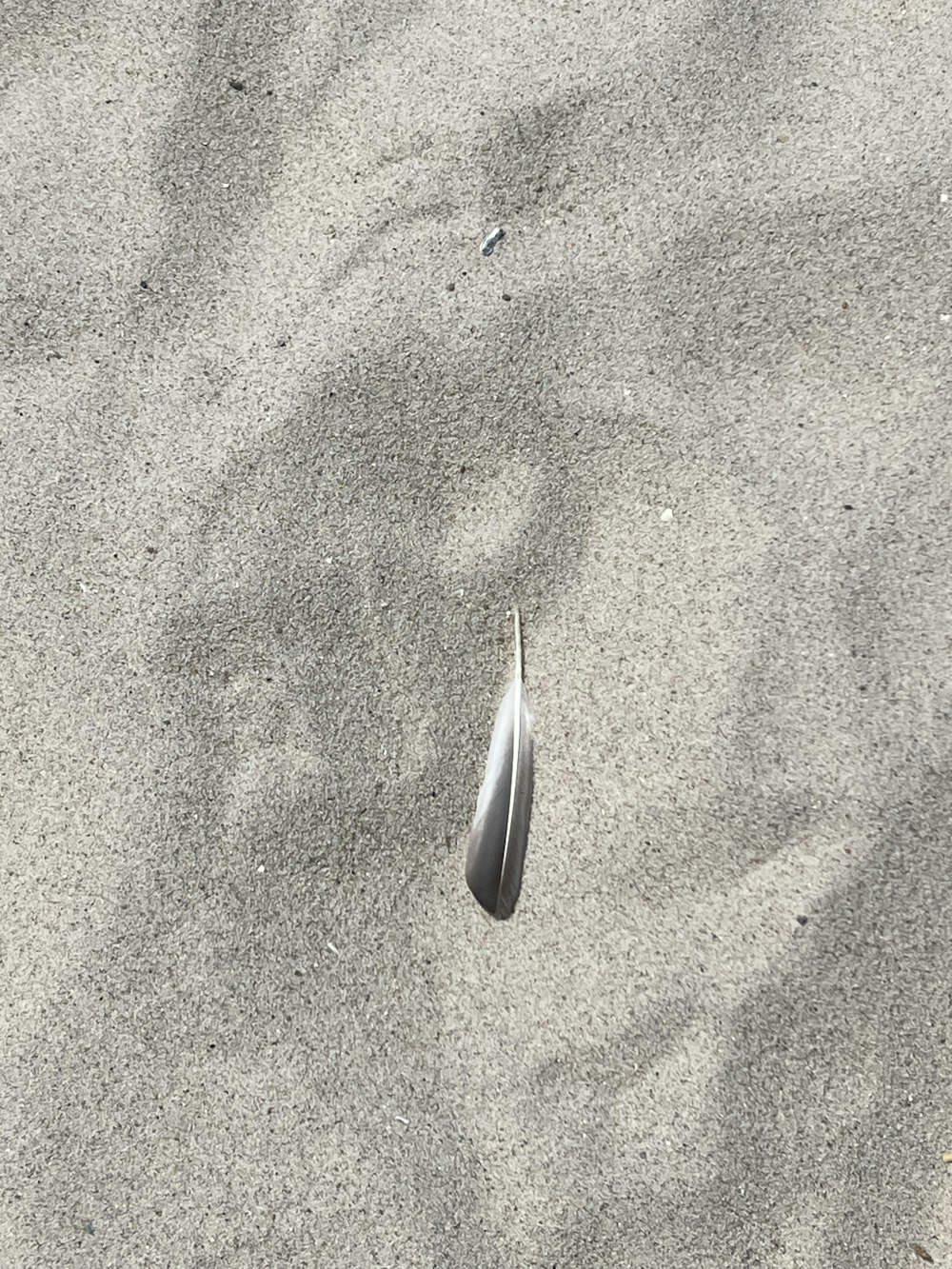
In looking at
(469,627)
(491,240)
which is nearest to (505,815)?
(469,627)

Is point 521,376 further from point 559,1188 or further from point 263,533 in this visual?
point 559,1188

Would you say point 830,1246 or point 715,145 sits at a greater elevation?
point 715,145

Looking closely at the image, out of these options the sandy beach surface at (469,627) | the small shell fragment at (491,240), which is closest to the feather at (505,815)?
the sandy beach surface at (469,627)

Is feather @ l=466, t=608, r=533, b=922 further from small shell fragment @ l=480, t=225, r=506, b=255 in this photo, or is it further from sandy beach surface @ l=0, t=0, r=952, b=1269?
small shell fragment @ l=480, t=225, r=506, b=255

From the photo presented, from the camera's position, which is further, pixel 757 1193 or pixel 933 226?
pixel 933 226

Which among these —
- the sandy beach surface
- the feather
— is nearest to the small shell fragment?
the sandy beach surface

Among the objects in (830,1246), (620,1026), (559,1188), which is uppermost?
(620,1026)

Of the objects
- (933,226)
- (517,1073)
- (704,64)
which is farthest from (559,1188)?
(704,64)
